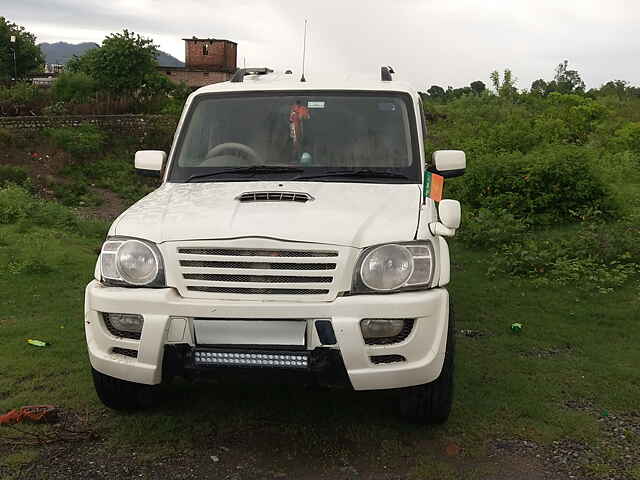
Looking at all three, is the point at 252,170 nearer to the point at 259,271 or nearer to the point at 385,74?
the point at 259,271

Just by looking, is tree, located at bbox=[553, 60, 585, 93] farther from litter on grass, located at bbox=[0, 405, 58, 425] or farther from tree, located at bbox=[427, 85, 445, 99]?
litter on grass, located at bbox=[0, 405, 58, 425]

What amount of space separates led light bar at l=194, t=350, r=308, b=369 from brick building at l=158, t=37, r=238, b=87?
60602 mm

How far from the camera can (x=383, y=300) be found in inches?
139

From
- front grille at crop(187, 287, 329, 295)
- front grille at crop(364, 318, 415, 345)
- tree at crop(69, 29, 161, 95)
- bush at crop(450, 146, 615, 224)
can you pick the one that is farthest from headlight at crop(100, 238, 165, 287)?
tree at crop(69, 29, 161, 95)

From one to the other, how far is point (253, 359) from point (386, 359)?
0.64 m

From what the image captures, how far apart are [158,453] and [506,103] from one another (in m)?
27.1

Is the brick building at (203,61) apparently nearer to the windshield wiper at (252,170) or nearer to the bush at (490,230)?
the bush at (490,230)

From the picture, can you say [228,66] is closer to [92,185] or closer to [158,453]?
[92,185]

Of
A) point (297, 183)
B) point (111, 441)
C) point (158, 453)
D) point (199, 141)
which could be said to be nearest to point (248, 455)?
point (158, 453)

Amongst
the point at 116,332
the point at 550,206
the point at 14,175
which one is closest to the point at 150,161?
the point at 116,332

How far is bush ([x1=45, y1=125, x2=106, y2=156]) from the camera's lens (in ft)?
68.8

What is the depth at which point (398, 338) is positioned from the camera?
363 cm

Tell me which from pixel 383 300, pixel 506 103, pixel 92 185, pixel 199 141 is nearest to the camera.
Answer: pixel 383 300

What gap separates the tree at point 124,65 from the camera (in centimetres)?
3316
